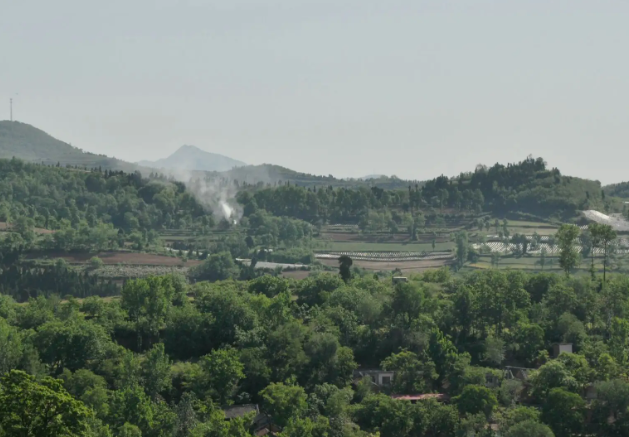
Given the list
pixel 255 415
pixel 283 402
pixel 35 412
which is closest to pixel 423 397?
pixel 283 402

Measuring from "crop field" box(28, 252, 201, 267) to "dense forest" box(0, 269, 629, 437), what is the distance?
4456 cm

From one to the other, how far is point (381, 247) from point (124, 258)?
3494 cm

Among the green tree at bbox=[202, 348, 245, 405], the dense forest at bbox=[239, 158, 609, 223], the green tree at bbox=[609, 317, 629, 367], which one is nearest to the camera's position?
the green tree at bbox=[202, 348, 245, 405]

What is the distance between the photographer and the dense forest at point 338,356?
187 feet

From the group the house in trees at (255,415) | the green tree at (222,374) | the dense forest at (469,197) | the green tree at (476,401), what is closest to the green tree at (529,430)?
the green tree at (476,401)

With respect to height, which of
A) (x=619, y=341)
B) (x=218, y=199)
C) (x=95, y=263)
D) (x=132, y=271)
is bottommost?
(x=619, y=341)

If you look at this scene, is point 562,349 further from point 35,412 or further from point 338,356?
point 35,412

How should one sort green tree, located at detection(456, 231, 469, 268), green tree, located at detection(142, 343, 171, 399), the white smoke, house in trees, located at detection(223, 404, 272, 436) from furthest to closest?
the white smoke
green tree, located at detection(456, 231, 469, 268)
green tree, located at detection(142, 343, 171, 399)
house in trees, located at detection(223, 404, 272, 436)

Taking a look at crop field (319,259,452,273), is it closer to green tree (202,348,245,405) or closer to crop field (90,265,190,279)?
crop field (90,265,190,279)

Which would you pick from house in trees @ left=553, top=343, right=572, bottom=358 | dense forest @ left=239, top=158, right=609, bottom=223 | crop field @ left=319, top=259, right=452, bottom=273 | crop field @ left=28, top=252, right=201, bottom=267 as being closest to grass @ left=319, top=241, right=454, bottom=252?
crop field @ left=319, top=259, right=452, bottom=273

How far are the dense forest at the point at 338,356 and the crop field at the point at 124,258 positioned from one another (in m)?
44.6

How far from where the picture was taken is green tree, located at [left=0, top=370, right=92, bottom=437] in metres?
36.4

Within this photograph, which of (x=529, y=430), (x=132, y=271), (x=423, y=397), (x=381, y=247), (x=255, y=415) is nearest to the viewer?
(x=529, y=430)

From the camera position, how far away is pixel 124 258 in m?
127
